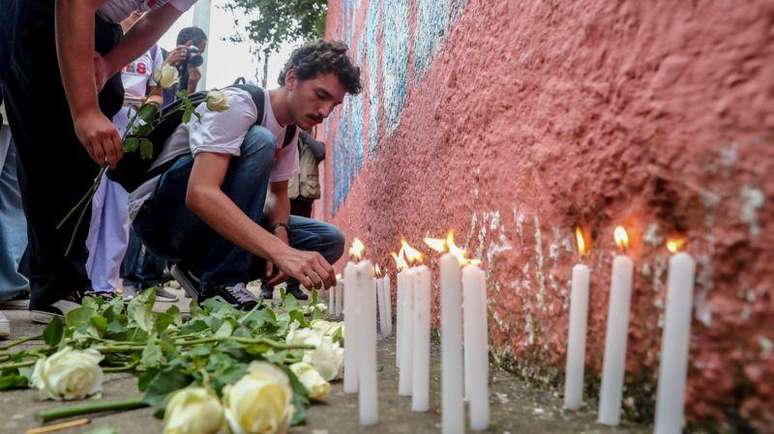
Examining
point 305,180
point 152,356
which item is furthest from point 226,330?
point 305,180

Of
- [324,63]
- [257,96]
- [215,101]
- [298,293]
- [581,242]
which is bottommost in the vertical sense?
[298,293]

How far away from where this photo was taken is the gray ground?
35.1 inches

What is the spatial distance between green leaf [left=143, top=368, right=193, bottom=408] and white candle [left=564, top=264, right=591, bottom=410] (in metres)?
0.62

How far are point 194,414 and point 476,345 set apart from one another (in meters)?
0.40

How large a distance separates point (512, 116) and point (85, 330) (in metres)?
1.02

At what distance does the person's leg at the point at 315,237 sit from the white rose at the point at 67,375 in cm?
204

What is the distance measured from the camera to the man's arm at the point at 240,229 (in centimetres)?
207

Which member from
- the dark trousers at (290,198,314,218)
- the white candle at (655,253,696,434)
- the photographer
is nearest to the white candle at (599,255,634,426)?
the white candle at (655,253,696,434)

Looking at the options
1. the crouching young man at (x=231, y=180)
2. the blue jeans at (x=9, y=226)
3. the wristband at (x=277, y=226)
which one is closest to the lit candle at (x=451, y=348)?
the crouching young man at (x=231, y=180)

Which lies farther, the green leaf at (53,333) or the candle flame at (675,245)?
the green leaf at (53,333)

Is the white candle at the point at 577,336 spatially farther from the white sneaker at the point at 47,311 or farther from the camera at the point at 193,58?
the camera at the point at 193,58

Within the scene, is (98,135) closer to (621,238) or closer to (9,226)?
(9,226)

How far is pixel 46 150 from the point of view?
6.66 feet

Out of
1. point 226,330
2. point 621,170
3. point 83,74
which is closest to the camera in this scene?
point 621,170
